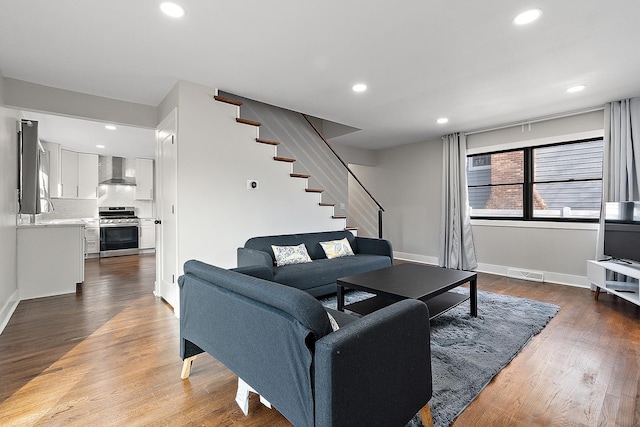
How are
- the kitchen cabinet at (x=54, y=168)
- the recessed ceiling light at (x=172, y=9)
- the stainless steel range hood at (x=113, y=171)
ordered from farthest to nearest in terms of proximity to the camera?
the stainless steel range hood at (x=113, y=171) < the kitchen cabinet at (x=54, y=168) < the recessed ceiling light at (x=172, y=9)

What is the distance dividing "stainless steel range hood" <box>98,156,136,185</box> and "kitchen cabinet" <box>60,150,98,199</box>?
141 mm

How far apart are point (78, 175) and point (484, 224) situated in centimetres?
848

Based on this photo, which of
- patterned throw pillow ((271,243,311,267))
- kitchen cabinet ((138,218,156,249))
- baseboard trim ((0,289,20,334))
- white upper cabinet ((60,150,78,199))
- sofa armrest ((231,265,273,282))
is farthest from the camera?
kitchen cabinet ((138,218,156,249))

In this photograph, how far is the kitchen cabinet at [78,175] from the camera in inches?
263

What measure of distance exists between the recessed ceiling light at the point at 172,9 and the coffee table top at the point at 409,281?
2.44m

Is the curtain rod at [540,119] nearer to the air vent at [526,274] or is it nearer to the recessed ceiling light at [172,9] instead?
the air vent at [526,274]

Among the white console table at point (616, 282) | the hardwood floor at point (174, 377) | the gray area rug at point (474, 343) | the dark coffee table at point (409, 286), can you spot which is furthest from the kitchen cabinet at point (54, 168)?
the white console table at point (616, 282)

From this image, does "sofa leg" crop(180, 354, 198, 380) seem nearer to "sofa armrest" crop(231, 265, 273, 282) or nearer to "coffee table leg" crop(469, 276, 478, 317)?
"sofa armrest" crop(231, 265, 273, 282)

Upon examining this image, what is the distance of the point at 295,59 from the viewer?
2777 mm

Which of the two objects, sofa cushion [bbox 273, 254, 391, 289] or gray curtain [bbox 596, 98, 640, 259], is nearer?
sofa cushion [bbox 273, 254, 391, 289]

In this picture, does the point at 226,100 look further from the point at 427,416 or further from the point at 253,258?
the point at 427,416

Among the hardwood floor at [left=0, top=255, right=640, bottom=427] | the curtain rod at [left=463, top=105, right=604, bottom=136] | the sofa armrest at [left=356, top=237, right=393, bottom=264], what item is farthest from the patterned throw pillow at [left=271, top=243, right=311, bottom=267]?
the curtain rod at [left=463, top=105, right=604, bottom=136]

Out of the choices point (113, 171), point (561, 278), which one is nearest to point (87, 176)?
point (113, 171)

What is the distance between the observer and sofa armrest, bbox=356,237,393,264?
4.36m
